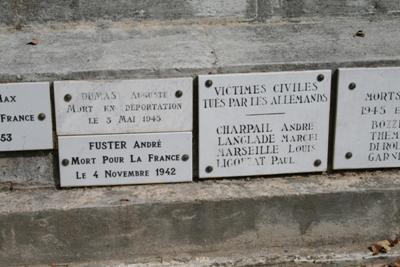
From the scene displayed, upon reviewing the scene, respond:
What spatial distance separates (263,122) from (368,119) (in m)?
0.60

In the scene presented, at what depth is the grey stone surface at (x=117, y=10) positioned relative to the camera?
13.1 feet

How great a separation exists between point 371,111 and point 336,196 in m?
0.51

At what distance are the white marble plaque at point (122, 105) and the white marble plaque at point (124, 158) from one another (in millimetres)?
49

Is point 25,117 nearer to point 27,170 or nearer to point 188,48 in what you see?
point 27,170

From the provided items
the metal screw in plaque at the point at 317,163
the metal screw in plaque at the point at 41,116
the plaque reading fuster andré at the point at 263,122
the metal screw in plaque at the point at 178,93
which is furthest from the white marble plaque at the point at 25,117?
the metal screw in plaque at the point at 317,163

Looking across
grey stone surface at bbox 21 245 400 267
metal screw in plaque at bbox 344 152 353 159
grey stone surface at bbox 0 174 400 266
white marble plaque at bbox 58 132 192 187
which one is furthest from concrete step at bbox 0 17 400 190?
grey stone surface at bbox 21 245 400 267

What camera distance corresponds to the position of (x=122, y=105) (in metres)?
3.51

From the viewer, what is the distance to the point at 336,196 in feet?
11.9

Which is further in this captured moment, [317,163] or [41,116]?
[317,163]

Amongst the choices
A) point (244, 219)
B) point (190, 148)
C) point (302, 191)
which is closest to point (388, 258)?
point (302, 191)

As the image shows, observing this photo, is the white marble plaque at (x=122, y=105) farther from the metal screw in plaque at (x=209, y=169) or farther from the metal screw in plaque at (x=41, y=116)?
the metal screw in plaque at (x=209, y=169)

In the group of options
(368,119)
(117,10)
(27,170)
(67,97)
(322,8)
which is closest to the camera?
(67,97)

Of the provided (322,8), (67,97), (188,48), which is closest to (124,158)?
(67,97)

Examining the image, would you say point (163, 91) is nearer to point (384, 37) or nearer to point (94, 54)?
point (94, 54)
